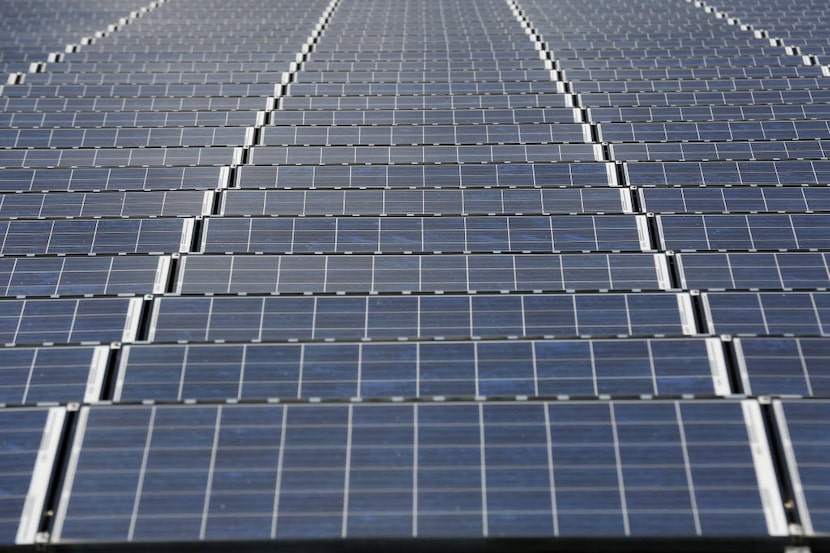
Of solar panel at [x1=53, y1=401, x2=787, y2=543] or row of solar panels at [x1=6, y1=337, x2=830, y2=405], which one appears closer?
solar panel at [x1=53, y1=401, x2=787, y2=543]

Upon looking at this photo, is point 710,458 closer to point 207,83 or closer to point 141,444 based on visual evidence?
point 141,444

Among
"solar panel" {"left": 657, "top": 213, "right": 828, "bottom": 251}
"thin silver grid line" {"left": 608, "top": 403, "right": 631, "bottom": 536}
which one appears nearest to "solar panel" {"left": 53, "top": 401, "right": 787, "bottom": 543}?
"thin silver grid line" {"left": 608, "top": 403, "right": 631, "bottom": 536}

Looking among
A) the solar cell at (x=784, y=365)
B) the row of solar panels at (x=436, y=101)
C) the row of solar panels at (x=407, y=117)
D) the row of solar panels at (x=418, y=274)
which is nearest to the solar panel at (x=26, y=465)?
the row of solar panels at (x=418, y=274)

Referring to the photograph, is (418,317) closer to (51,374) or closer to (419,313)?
(419,313)

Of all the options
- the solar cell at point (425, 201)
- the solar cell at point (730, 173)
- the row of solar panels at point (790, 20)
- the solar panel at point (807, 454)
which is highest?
the solar panel at point (807, 454)

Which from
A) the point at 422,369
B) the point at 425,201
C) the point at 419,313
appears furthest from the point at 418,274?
the point at 425,201

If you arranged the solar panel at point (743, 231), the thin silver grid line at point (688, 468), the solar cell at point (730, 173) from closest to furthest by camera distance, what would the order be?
the thin silver grid line at point (688, 468) → the solar panel at point (743, 231) → the solar cell at point (730, 173)

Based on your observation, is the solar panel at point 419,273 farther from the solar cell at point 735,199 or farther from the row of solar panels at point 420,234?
the solar cell at point 735,199

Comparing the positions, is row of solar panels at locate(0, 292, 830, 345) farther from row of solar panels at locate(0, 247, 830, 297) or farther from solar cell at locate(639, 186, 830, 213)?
solar cell at locate(639, 186, 830, 213)
